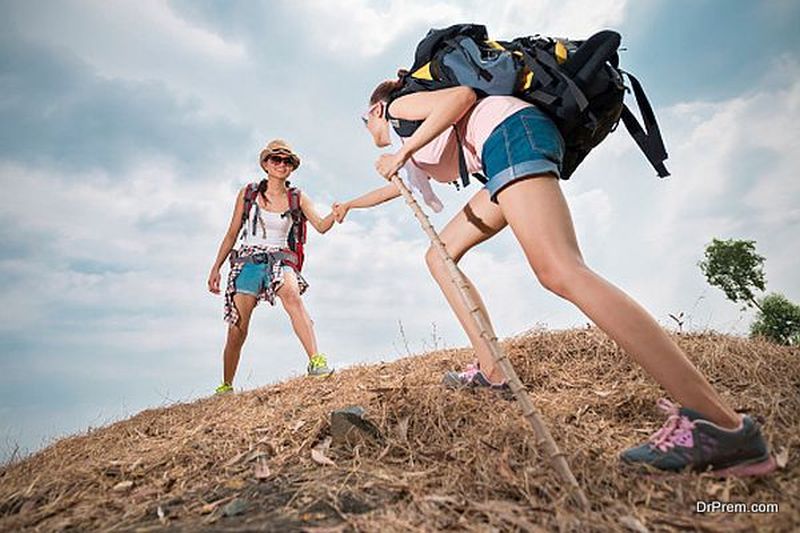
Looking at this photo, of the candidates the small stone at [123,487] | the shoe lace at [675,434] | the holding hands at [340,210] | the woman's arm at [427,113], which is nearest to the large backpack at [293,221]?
the holding hands at [340,210]

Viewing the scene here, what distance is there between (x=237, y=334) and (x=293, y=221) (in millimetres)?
1677

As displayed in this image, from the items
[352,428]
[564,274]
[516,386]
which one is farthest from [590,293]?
[352,428]

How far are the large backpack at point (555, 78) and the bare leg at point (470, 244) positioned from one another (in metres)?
0.36

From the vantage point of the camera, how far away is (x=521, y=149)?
8.95 ft

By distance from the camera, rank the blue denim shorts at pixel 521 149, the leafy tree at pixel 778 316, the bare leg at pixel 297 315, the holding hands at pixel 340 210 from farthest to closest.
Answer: the leafy tree at pixel 778 316
the bare leg at pixel 297 315
the holding hands at pixel 340 210
the blue denim shorts at pixel 521 149

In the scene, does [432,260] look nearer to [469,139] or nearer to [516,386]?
[469,139]

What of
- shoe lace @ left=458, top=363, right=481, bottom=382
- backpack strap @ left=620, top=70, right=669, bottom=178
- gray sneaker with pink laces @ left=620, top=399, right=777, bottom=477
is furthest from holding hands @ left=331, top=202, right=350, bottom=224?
gray sneaker with pink laces @ left=620, top=399, right=777, bottom=477

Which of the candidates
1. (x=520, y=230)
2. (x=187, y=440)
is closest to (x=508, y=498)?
(x=520, y=230)

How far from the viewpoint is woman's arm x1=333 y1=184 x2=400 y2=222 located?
4.16 metres

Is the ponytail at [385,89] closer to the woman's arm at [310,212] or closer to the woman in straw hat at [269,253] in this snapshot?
the woman in straw hat at [269,253]

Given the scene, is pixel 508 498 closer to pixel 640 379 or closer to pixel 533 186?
pixel 533 186

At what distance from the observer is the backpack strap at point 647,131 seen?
3.20 meters

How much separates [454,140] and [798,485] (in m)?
2.61

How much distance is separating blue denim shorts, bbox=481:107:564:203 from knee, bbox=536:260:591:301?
49 cm
